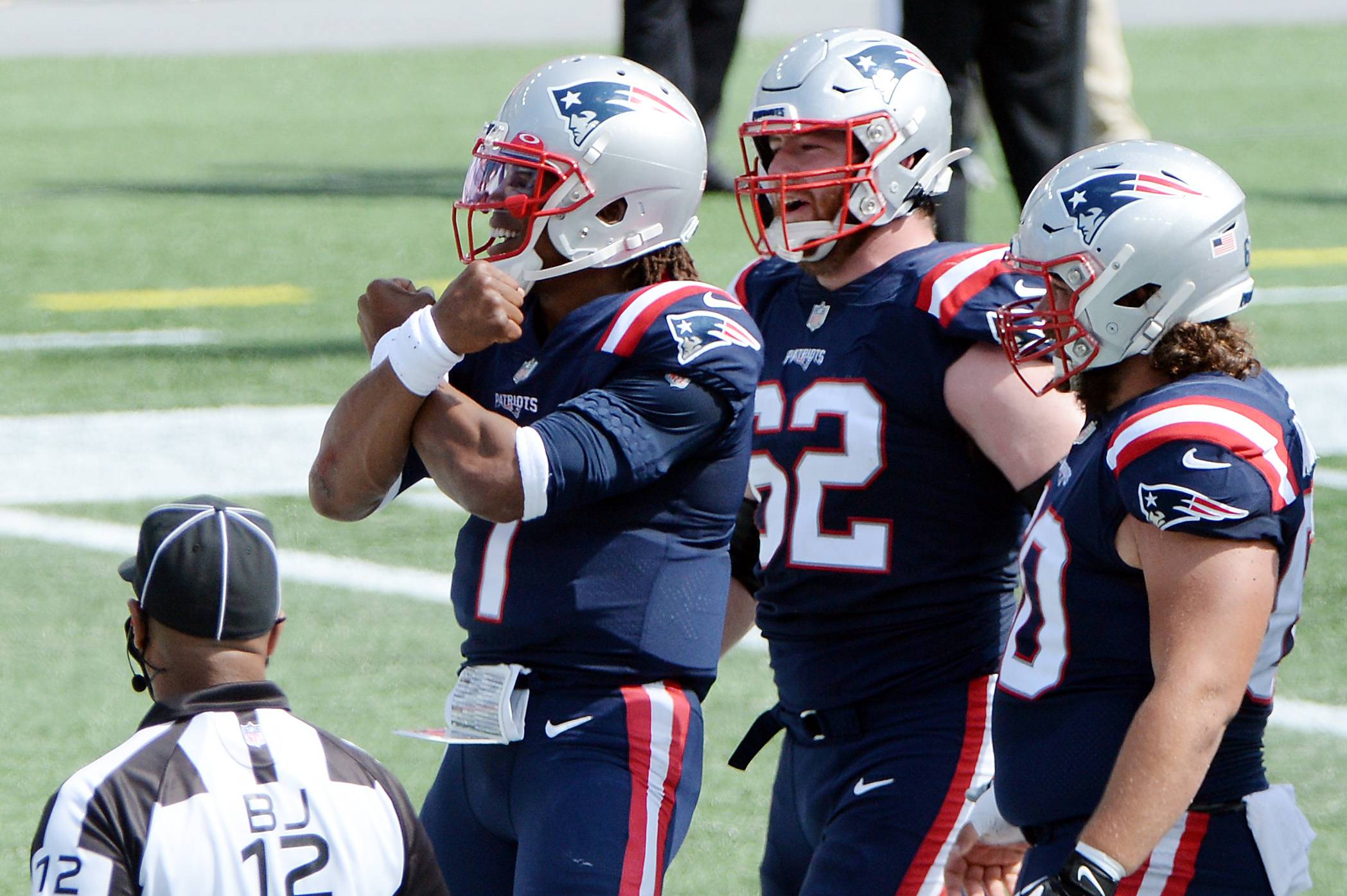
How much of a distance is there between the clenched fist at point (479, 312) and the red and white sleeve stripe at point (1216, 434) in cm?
88

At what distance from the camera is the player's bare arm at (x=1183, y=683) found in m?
2.57

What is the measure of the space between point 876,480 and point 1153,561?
0.81m

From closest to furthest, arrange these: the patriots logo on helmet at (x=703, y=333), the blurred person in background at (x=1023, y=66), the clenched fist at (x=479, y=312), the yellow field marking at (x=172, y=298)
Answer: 1. the clenched fist at (x=479, y=312)
2. the patriots logo on helmet at (x=703, y=333)
3. the blurred person in background at (x=1023, y=66)
4. the yellow field marking at (x=172, y=298)

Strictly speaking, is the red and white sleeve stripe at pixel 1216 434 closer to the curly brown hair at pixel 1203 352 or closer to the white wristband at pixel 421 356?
the curly brown hair at pixel 1203 352

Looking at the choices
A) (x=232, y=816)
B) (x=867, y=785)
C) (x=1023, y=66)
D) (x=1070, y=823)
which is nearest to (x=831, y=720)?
(x=867, y=785)

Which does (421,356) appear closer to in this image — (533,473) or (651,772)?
(533,473)

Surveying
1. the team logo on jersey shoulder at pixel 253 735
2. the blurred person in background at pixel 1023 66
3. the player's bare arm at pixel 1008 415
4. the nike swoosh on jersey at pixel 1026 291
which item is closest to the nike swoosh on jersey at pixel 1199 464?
the player's bare arm at pixel 1008 415

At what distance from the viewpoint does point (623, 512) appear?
3.17 meters

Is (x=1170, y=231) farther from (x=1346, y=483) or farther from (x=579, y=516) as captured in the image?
(x=1346, y=483)

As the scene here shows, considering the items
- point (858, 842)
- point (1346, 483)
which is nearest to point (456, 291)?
point (858, 842)

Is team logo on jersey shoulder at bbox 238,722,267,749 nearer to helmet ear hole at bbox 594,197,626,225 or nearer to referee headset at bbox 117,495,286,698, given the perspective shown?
referee headset at bbox 117,495,286,698

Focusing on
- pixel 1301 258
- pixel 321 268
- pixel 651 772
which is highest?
pixel 651 772

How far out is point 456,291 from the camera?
304cm

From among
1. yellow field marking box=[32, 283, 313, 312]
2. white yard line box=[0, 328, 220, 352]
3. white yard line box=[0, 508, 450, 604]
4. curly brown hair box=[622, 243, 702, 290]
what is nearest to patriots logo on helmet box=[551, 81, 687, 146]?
curly brown hair box=[622, 243, 702, 290]
